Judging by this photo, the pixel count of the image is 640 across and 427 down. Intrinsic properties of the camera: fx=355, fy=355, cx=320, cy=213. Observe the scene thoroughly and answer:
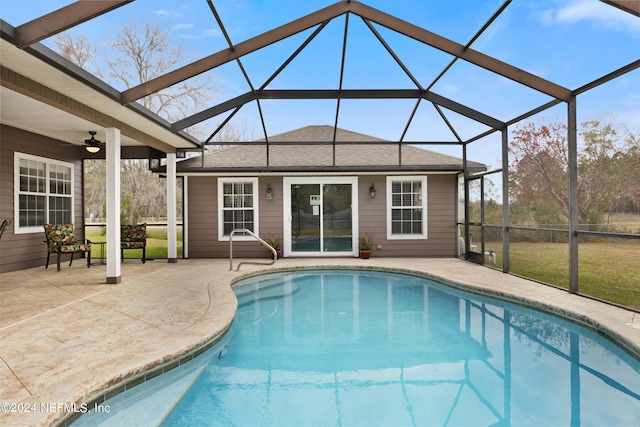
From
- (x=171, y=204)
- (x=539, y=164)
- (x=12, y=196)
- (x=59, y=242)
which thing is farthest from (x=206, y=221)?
(x=539, y=164)

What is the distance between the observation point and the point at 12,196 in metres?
7.01

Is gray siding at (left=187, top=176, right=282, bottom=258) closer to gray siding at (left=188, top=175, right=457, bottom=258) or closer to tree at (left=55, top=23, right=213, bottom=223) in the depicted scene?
gray siding at (left=188, top=175, right=457, bottom=258)

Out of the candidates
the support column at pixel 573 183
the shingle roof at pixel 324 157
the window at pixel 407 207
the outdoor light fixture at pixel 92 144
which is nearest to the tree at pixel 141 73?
the shingle roof at pixel 324 157

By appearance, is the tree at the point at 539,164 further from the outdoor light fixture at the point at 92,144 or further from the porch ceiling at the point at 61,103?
the outdoor light fixture at the point at 92,144

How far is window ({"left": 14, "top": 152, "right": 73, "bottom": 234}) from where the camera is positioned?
23.7ft

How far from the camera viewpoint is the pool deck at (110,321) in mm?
2527

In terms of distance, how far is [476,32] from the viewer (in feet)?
16.6

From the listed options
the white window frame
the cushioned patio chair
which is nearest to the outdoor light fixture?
the cushioned patio chair

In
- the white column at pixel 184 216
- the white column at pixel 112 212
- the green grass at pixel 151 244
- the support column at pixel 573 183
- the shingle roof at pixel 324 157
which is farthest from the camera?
the green grass at pixel 151 244

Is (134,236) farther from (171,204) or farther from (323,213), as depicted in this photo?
(323,213)

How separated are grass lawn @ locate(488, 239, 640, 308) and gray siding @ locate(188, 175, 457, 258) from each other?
2.05 meters

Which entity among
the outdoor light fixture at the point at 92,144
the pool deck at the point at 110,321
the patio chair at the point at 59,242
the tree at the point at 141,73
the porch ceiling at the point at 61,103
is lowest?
the pool deck at the point at 110,321

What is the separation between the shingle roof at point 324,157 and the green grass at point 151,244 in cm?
355

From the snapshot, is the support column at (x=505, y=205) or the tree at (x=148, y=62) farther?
the tree at (x=148, y=62)
